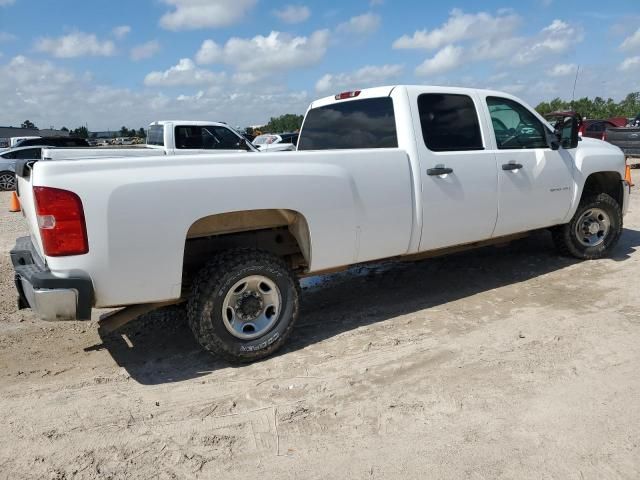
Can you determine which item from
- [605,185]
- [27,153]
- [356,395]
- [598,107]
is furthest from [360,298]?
[598,107]

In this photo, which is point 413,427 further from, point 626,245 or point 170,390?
point 626,245

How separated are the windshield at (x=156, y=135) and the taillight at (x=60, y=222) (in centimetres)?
983

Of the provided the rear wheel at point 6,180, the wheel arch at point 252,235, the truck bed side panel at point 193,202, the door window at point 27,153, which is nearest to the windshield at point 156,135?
the door window at point 27,153

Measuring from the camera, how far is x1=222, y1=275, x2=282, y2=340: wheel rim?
378 centimetres

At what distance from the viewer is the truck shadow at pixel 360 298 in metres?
4.05

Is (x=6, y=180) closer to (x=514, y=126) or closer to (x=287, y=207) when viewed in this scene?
(x=287, y=207)

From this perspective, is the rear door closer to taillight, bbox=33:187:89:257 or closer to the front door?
the front door

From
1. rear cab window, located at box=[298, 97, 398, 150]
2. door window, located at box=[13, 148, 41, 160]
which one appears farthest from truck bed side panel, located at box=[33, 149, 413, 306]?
door window, located at box=[13, 148, 41, 160]

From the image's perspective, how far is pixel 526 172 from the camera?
17.1ft

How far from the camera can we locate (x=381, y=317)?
188 inches

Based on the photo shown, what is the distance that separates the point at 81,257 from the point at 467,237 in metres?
3.31

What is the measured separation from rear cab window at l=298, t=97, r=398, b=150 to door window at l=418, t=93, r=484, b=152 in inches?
12.4

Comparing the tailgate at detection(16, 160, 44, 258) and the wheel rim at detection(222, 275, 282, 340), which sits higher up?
the tailgate at detection(16, 160, 44, 258)

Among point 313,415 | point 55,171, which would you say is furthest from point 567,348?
point 55,171
